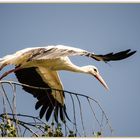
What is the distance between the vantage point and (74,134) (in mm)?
2271

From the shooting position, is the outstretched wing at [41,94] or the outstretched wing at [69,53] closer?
the outstretched wing at [69,53]

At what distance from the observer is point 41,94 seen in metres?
3.13

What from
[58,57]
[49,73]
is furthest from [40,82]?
[58,57]

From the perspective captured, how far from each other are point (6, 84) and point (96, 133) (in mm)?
608

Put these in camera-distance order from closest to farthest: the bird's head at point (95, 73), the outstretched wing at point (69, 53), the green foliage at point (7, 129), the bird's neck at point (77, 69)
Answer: the green foliage at point (7, 129) < the outstretched wing at point (69, 53) < the bird's head at point (95, 73) < the bird's neck at point (77, 69)

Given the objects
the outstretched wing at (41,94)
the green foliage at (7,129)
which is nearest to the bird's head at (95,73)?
the outstretched wing at (41,94)

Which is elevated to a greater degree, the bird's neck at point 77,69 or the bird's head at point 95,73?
the bird's neck at point 77,69

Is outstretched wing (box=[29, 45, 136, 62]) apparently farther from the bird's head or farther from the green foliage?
the green foliage

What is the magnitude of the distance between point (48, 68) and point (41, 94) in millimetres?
188

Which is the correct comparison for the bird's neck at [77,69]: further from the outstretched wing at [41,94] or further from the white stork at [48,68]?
the outstretched wing at [41,94]

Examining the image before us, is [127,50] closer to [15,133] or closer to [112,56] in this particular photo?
[112,56]

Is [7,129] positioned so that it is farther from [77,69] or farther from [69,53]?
[77,69]

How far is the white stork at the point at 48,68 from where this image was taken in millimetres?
2709

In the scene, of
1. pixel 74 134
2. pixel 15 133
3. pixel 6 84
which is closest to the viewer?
pixel 15 133
